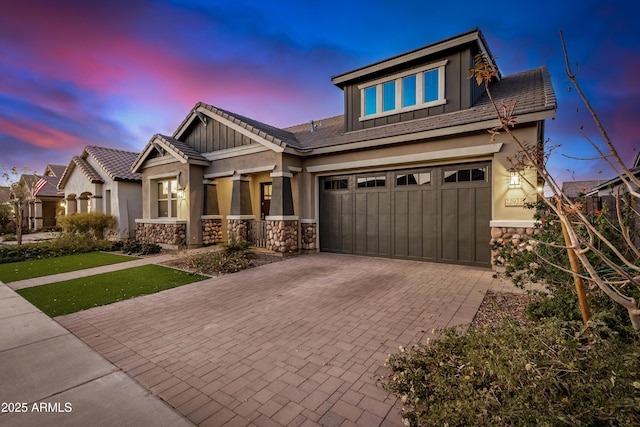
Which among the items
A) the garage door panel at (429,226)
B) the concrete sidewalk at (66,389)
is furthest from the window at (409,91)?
the concrete sidewalk at (66,389)

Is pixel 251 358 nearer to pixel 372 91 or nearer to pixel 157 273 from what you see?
pixel 157 273

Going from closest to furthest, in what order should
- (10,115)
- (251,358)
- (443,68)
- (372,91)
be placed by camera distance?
(251,358), (443,68), (372,91), (10,115)

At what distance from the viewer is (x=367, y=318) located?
14.5 ft

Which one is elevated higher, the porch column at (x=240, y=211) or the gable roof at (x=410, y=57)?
the gable roof at (x=410, y=57)

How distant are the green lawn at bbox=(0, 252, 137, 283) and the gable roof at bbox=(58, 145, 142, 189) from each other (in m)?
6.61

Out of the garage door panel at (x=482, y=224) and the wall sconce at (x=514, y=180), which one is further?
the garage door panel at (x=482, y=224)

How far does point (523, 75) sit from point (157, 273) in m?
14.0

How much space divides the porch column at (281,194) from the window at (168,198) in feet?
19.4

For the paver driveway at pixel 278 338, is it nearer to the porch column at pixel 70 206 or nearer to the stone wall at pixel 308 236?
the stone wall at pixel 308 236

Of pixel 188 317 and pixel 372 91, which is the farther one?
pixel 372 91

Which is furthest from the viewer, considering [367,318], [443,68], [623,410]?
[443,68]

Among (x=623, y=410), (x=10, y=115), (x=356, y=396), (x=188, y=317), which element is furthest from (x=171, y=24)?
(x=10, y=115)

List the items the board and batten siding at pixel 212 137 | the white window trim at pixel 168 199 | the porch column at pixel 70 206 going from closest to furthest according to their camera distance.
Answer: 1. the board and batten siding at pixel 212 137
2. the white window trim at pixel 168 199
3. the porch column at pixel 70 206

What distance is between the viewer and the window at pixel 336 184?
1021cm
